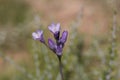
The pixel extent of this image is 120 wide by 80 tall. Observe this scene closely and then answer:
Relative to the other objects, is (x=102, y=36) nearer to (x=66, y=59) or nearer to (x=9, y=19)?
(x=66, y=59)

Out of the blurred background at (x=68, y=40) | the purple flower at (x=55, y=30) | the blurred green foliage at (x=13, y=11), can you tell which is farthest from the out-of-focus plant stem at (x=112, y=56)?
the blurred green foliage at (x=13, y=11)

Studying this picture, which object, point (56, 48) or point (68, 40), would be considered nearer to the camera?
point (56, 48)

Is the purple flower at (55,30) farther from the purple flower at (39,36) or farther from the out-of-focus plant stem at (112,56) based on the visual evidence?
the out-of-focus plant stem at (112,56)

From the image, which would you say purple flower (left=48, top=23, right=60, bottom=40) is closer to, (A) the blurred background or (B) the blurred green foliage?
(A) the blurred background

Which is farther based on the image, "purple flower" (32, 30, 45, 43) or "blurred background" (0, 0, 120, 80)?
"blurred background" (0, 0, 120, 80)

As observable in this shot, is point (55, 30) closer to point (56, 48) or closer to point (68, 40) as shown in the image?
point (56, 48)

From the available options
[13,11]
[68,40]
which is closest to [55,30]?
[68,40]

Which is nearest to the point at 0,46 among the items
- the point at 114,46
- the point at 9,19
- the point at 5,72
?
the point at 5,72

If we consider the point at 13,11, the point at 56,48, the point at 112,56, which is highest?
the point at 56,48

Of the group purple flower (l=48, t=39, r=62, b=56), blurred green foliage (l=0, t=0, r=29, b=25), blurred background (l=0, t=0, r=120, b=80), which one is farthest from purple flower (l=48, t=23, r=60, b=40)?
blurred green foliage (l=0, t=0, r=29, b=25)

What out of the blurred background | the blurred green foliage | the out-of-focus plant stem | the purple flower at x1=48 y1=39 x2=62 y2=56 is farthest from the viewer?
the blurred green foliage
